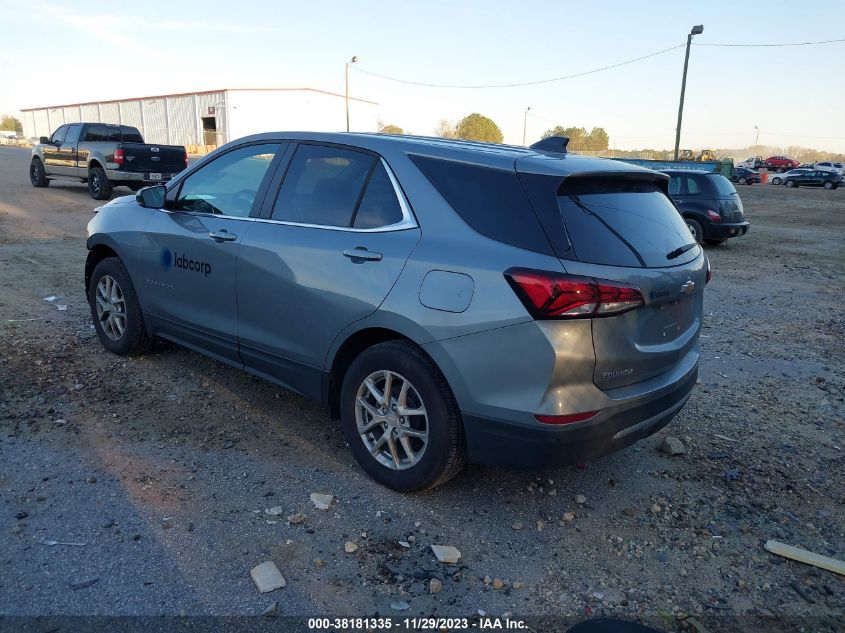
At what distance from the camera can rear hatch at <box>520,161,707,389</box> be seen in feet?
9.16

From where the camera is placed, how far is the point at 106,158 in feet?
51.0

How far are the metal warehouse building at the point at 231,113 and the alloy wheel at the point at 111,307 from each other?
4373 centimetres

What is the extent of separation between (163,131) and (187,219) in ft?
193

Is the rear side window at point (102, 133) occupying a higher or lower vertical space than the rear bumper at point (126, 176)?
higher

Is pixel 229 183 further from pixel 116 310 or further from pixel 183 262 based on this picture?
pixel 116 310

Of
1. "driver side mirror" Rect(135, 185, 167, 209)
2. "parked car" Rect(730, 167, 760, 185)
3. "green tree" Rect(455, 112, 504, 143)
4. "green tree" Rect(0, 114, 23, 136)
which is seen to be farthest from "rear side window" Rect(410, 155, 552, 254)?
"green tree" Rect(0, 114, 23, 136)

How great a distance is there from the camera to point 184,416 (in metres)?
4.16

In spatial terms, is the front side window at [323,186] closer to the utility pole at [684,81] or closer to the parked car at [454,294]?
the parked car at [454,294]

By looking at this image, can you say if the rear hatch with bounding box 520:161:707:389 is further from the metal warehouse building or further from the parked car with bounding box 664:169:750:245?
the metal warehouse building

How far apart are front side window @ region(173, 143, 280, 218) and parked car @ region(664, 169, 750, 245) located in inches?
425

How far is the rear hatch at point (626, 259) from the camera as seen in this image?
2793 mm

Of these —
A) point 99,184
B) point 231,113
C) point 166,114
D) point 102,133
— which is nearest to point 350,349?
point 99,184

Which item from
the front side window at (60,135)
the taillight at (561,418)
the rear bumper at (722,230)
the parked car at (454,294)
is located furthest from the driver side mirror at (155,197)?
the front side window at (60,135)

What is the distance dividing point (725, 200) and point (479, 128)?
73.2m
